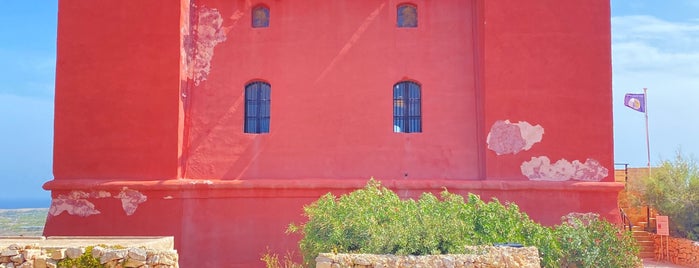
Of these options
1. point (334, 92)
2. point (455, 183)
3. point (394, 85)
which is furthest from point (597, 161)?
point (334, 92)

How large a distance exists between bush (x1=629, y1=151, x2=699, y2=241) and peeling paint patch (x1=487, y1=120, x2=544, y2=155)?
5.96 meters

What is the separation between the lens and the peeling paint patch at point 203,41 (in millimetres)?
16641

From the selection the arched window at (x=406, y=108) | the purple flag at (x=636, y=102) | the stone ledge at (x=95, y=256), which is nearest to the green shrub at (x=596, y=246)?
the arched window at (x=406, y=108)

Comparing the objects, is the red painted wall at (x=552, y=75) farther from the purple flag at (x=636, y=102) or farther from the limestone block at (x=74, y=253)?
the limestone block at (x=74, y=253)

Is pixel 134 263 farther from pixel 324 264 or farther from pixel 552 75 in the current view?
pixel 552 75

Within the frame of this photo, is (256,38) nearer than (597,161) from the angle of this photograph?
No

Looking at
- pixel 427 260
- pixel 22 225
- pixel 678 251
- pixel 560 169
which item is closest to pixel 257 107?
pixel 560 169

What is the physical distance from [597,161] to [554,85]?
1.87 m

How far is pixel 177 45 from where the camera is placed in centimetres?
1594

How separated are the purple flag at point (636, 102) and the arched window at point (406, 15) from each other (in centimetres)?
894

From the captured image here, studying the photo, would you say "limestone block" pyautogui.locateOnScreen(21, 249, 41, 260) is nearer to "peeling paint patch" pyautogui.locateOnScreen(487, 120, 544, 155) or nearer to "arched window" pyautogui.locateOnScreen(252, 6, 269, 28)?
"arched window" pyautogui.locateOnScreen(252, 6, 269, 28)

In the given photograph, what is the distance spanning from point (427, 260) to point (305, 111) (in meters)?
8.34

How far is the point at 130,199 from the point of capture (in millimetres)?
15633

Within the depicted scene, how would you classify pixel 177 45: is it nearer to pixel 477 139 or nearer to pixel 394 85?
pixel 394 85
